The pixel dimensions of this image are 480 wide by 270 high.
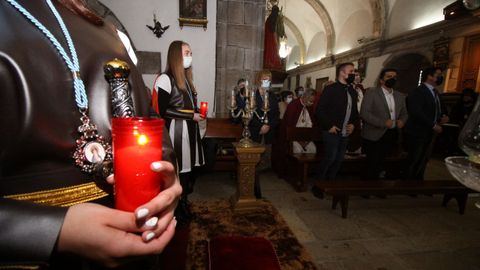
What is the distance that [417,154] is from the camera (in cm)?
408

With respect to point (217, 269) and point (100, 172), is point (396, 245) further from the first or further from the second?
point (100, 172)

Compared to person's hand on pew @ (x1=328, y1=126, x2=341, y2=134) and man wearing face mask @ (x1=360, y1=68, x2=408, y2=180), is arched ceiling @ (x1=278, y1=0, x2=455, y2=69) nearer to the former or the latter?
man wearing face mask @ (x1=360, y1=68, x2=408, y2=180)

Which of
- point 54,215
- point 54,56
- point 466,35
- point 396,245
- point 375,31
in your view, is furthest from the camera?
point 375,31

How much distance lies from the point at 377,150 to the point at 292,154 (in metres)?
1.39

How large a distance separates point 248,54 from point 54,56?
205 inches

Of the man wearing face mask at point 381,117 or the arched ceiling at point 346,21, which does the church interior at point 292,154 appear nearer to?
the man wearing face mask at point 381,117

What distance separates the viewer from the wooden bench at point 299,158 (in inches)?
163

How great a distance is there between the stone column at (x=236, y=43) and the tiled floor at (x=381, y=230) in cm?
235

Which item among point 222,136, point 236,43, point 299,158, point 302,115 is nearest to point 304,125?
point 302,115

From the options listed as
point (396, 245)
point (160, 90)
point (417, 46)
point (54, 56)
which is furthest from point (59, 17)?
point (417, 46)

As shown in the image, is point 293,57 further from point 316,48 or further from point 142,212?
point 142,212

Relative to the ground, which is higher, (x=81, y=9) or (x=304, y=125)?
(x=81, y=9)

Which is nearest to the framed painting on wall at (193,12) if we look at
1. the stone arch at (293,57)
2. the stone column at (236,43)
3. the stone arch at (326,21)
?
the stone column at (236,43)

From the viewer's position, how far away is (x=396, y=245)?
2.65 metres
